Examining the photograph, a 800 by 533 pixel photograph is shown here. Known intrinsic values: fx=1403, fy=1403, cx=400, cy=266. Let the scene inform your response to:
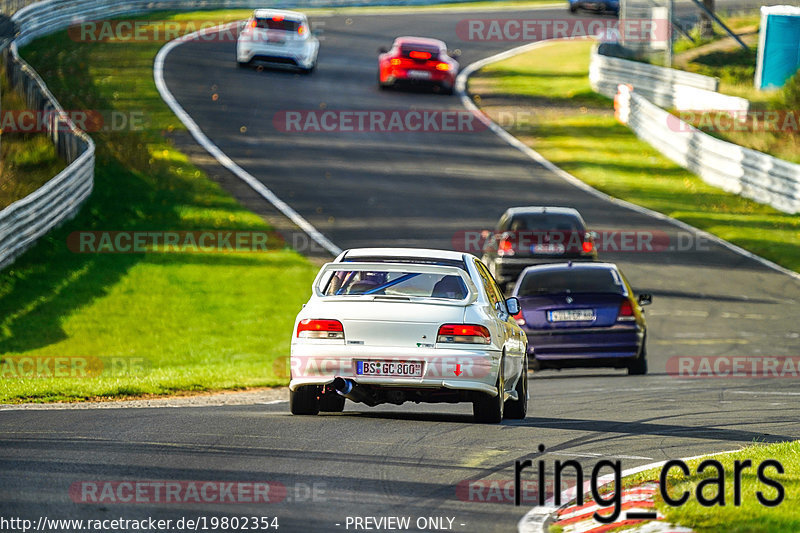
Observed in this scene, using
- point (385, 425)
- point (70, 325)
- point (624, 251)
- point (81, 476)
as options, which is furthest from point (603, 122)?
point (81, 476)

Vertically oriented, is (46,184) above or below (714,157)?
above

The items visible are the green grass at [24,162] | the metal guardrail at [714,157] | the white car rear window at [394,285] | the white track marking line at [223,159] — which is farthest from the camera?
the metal guardrail at [714,157]

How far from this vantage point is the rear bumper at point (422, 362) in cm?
1140

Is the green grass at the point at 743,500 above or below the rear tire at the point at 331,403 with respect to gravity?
above

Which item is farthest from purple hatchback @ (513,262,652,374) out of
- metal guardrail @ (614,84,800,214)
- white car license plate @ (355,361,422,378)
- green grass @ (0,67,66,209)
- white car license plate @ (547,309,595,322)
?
metal guardrail @ (614,84,800,214)

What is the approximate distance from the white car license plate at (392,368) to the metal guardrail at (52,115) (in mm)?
13591

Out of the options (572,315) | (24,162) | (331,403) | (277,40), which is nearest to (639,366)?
(572,315)

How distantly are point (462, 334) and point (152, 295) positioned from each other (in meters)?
14.2

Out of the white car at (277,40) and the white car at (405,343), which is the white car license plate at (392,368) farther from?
the white car at (277,40)

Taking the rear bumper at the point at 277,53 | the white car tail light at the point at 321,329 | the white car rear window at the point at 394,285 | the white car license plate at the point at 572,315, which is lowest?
the white car license plate at the point at 572,315

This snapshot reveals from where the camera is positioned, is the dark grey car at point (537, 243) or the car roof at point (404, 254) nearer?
the car roof at point (404, 254)

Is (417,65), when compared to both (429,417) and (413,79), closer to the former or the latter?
(413,79)

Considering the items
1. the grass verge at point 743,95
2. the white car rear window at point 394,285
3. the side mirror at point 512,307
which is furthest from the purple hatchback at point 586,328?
the grass verge at point 743,95

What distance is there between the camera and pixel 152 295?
81.4 ft
